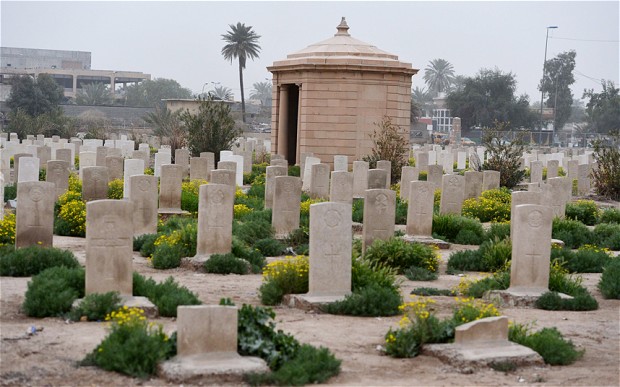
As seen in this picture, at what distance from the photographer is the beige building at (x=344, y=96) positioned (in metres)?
34.6

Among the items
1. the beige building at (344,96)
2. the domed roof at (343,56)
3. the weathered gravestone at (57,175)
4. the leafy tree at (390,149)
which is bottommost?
the weathered gravestone at (57,175)

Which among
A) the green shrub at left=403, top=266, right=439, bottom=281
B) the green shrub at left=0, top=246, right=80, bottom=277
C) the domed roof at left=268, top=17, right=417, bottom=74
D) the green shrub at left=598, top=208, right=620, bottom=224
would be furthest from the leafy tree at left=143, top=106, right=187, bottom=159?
the green shrub at left=0, top=246, right=80, bottom=277

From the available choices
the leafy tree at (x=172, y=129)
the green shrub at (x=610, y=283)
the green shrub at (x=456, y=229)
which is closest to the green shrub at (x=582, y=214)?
the green shrub at (x=456, y=229)

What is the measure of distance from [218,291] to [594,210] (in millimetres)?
13791

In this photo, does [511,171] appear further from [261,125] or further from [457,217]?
[261,125]

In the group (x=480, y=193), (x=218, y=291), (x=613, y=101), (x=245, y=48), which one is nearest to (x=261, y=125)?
(x=245, y=48)

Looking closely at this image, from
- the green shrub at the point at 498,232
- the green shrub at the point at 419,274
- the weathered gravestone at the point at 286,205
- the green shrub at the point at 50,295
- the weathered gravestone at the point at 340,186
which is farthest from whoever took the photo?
the weathered gravestone at the point at 340,186

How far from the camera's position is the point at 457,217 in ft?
67.6

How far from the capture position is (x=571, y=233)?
19875 mm

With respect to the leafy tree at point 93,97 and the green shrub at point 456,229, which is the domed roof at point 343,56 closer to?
the green shrub at point 456,229

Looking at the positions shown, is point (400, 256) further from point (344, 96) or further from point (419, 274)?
point (344, 96)

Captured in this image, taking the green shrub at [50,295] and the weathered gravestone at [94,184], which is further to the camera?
the weathered gravestone at [94,184]

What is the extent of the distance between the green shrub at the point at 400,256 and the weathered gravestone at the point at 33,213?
461cm

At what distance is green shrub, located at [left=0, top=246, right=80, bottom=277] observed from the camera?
528 inches
